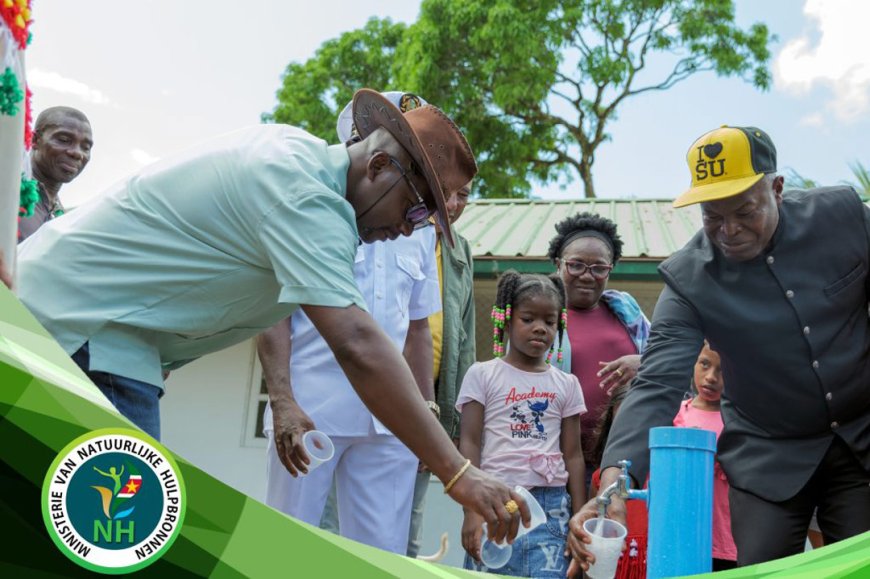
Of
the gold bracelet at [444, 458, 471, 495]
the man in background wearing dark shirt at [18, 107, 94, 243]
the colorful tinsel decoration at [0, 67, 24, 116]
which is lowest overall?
the gold bracelet at [444, 458, 471, 495]

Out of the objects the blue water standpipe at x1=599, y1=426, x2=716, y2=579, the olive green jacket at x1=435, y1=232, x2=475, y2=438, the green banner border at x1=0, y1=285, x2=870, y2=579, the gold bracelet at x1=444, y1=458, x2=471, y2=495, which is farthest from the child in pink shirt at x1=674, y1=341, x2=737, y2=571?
the green banner border at x1=0, y1=285, x2=870, y2=579

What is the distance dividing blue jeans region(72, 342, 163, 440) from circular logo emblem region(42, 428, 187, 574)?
3.04 feet

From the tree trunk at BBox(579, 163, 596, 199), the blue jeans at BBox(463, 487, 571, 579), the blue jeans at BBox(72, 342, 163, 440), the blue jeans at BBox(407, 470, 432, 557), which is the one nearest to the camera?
the blue jeans at BBox(72, 342, 163, 440)

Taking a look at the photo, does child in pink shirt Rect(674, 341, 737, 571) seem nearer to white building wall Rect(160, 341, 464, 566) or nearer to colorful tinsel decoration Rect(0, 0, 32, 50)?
colorful tinsel decoration Rect(0, 0, 32, 50)

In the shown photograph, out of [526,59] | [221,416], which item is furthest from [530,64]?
[221,416]

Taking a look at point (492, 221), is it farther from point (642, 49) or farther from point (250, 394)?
point (642, 49)

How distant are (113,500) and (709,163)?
7.30 ft

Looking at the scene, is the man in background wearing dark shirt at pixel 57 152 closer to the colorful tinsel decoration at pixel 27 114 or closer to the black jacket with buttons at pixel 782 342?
the colorful tinsel decoration at pixel 27 114

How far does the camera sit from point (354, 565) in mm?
1413

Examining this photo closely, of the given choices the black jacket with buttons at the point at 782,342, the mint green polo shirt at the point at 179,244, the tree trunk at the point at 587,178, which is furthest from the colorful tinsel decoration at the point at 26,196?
the tree trunk at the point at 587,178

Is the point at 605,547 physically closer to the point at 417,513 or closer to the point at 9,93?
the point at 9,93

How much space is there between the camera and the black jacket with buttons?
296cm

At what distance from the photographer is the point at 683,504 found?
6.43 feet

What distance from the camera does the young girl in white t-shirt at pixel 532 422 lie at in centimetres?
404
